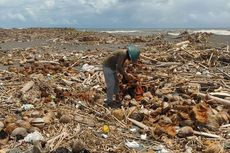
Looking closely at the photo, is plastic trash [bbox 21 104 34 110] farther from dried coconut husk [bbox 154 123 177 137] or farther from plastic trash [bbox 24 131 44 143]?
dried coconut husk [bbox 154 123 177 137]

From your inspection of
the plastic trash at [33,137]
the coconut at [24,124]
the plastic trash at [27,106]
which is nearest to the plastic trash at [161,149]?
the plastic trash at [33,137]

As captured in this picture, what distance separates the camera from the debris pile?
8.02m

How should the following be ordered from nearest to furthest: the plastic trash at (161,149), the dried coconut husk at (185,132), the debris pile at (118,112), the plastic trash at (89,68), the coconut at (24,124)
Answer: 1. the plastic trash at (161,149)
2. the debris pile at (118,112)
3. the coconut at (24,124)
4. the dried coconut husk at (185,132)
5. the plastic trash at (89,68)

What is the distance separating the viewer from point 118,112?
9469 millimetres

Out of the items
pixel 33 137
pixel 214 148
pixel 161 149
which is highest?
pixel 33 137

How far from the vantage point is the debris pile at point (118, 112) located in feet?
26.3

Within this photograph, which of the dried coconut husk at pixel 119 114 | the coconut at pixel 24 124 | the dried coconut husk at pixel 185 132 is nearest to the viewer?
the coconut at pixel 24 124

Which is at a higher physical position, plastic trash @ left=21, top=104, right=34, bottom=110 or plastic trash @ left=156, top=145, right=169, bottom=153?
plastic trash @ left=21, top=104, right=34, bottom=110

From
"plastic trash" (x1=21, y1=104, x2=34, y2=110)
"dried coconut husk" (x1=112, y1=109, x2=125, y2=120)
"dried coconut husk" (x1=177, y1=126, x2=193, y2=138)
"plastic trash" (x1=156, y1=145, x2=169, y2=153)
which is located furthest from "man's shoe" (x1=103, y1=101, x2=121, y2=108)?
"plastic trash" (x1=156, y1=145, x2=169, y2=153)

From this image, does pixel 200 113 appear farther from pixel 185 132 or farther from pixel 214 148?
pixel 214 148

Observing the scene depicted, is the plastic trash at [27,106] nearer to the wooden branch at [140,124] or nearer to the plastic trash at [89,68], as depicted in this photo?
the wooden branch at [140,124]

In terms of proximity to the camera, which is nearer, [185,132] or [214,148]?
[214,148]

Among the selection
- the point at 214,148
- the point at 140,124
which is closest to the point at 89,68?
the point at 140,124

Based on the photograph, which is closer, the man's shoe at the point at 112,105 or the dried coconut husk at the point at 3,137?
the dried coconut husk at the point at 3,137
